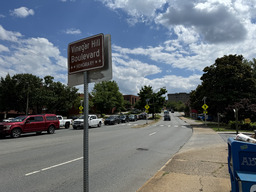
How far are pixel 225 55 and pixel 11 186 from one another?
35.2 meters

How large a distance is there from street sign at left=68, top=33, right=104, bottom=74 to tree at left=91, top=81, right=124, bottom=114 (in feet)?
189

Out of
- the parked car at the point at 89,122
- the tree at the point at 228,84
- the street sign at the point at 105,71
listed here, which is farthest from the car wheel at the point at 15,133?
the tree at the point at 228,84

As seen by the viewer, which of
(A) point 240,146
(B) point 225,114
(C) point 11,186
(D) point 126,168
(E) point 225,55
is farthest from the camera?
(E) point 225,55

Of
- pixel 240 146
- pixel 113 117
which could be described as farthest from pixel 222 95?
pixel 240 146

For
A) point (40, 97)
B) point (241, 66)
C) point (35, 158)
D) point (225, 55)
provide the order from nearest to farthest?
point (35, 158) → point (241, 66) → point (225, 55) → point (40, 97)

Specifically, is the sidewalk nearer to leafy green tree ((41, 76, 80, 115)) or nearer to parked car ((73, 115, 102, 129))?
parked car ((73, 115, 102, 129))

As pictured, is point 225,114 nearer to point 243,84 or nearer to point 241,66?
point 243,84

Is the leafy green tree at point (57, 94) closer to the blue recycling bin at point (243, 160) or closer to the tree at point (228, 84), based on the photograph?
the tree at point (228, 84)

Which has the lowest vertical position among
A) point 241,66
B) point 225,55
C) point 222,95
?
point 222,95

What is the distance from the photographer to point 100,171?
6172 millimetres

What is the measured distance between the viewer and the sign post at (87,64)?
2660 millimetres

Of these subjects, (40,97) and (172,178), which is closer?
(172,178)

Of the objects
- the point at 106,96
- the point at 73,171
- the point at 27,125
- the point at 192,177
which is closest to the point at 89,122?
the point at 27,125

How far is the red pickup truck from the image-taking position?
15.1 metres
